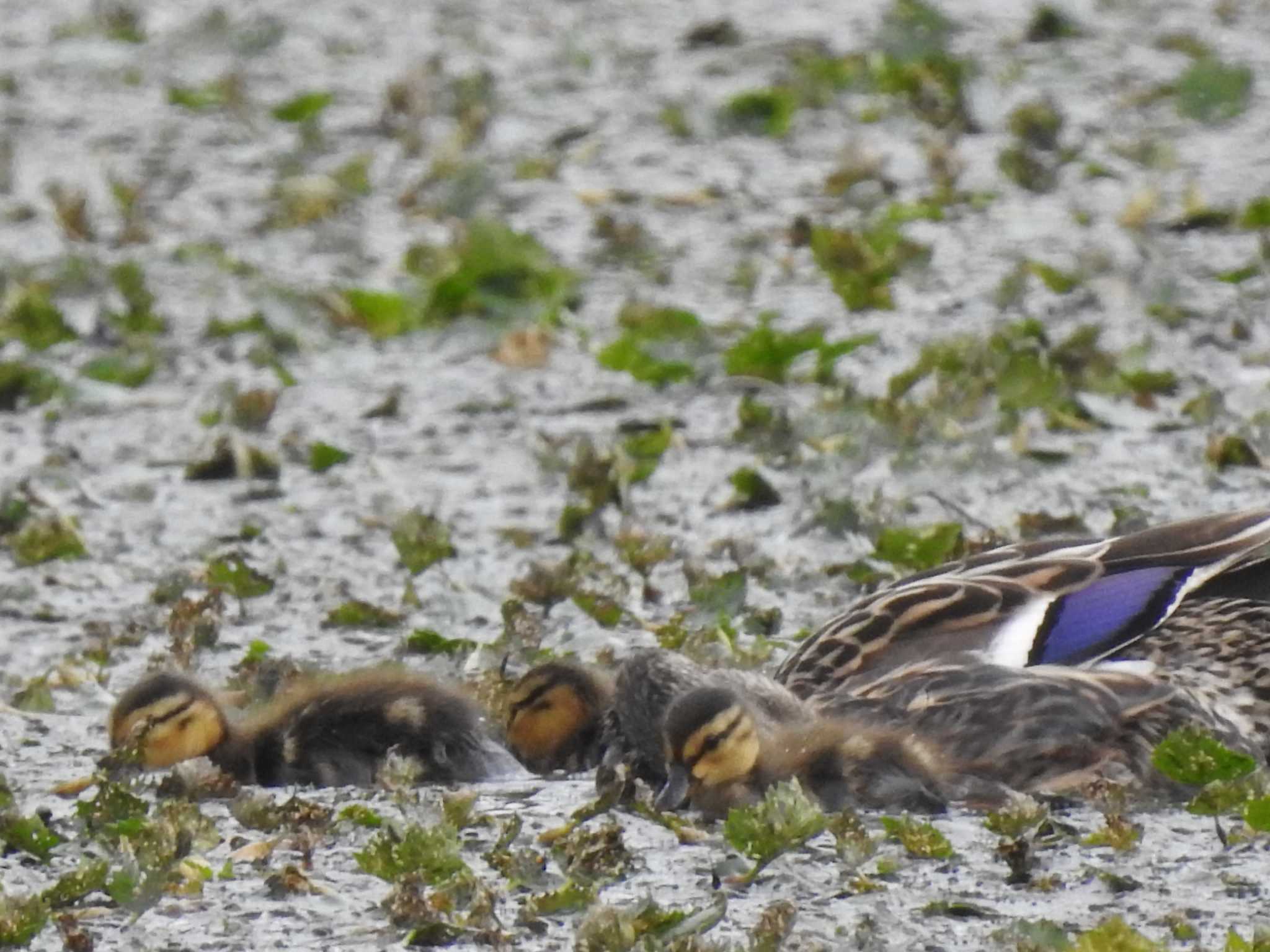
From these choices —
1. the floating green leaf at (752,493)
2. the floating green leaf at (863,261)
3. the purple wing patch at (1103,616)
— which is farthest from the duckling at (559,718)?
the floating green leaf at (863,261)

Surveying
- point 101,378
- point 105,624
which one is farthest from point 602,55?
point 105,624

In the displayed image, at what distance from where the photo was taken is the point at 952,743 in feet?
17.5

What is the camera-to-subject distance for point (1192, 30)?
1236cm

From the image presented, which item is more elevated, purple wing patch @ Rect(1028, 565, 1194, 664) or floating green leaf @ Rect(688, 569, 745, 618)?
purple wing patch @ Rect(1028, 565, 1194, 664)

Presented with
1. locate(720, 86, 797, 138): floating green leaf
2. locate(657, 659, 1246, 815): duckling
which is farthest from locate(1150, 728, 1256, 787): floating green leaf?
locate(720, 86, 797, 138): floating green leaf

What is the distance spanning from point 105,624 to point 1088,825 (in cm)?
272

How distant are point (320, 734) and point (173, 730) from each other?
28 centimetres

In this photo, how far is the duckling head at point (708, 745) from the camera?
16.9 feet

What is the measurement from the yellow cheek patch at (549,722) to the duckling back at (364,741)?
46mm

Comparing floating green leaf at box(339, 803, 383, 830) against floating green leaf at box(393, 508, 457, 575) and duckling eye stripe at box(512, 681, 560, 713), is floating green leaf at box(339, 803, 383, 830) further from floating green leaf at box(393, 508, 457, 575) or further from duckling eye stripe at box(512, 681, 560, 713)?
floating green leaf at box(393, 508, 457, 575)

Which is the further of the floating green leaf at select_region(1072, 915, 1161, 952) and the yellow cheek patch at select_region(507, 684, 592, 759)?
the yellow cheek patch at select_region(507, 684, 592, 759)

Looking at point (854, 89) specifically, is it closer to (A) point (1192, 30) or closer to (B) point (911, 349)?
(A) point (1192, 30)

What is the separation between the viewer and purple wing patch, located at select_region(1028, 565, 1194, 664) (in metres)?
5.58

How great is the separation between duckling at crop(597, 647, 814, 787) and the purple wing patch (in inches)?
19.8
